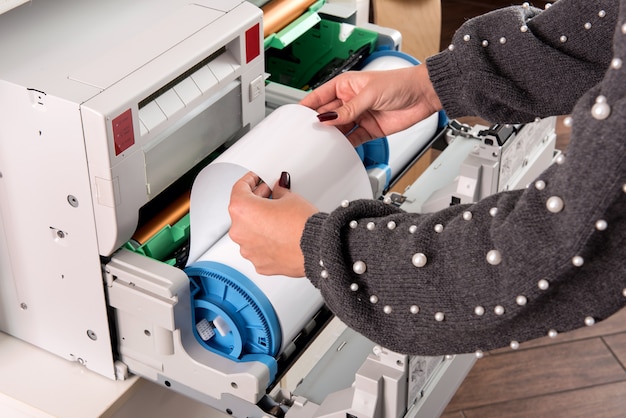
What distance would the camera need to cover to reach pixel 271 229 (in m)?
0.85

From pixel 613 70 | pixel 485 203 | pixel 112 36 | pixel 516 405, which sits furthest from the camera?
pixel 516 405

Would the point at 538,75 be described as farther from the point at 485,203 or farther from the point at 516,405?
the point at 516,405

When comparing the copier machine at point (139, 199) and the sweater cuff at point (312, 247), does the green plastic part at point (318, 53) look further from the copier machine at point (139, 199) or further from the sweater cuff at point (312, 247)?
the sweater cuff at point (312, 247)

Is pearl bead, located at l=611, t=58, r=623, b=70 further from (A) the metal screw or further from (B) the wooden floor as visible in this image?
(B) the wooden floor

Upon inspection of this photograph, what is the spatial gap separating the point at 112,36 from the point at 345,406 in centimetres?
51

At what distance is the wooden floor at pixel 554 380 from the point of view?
1805mm

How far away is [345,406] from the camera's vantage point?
945mm

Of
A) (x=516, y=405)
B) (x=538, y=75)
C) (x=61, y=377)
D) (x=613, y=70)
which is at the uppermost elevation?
(x=613, y=70)

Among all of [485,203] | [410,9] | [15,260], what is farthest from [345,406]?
[410,9]

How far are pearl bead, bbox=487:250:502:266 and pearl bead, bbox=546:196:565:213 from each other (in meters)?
0.06

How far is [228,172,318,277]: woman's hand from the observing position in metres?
0.83

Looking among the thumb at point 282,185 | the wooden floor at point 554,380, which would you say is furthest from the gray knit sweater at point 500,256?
the wooden floor at point 554,380

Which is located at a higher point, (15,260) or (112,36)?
(112,36)

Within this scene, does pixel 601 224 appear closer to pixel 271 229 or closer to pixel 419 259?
pixel 419 259
